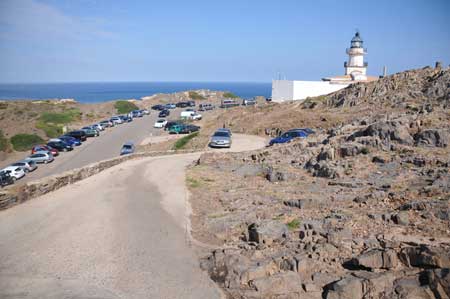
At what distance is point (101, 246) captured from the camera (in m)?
12.7

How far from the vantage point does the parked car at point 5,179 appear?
30731 millimetres

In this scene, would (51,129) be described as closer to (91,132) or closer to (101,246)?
(91,132)

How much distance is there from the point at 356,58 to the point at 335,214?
5616cm

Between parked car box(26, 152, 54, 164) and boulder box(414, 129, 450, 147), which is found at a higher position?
boulder box(414, 129, 450, 147)

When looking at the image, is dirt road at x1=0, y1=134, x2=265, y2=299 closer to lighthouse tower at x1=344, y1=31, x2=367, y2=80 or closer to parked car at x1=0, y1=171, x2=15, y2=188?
parked car at x1=0, y1=171, x2=15, y2=188

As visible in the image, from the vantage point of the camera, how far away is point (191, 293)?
10.1 m

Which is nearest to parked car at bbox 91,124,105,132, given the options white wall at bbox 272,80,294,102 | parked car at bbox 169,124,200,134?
parked car at bbox 169,124,200,134

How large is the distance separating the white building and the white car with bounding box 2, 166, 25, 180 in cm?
3589

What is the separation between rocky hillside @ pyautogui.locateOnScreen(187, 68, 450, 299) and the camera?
33.5 ft

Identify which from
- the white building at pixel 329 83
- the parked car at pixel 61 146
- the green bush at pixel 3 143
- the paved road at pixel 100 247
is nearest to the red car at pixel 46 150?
the parked car at pixel 61 146

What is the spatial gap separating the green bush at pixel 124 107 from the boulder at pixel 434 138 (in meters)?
68.9

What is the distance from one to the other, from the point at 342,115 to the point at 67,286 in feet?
116

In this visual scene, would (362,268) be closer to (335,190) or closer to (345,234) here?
(345,234)

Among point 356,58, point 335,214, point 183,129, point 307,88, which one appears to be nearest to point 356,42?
point 356,58
